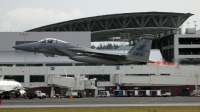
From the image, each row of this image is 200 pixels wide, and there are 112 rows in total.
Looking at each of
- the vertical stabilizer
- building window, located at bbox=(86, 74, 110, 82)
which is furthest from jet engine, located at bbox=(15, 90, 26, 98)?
the vertical stabilizer

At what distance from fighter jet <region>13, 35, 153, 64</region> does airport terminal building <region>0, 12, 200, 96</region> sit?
27.1 ft

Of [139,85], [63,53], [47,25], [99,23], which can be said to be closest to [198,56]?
[139,85]

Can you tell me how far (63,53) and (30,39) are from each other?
2733 inches

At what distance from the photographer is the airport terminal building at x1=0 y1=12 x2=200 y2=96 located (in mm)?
128625

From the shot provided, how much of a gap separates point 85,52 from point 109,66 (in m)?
47.8

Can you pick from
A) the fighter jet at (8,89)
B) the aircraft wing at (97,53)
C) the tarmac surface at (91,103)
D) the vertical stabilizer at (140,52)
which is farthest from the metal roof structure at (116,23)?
the aircraft wing at (97,53)

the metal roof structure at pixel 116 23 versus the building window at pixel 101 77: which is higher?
the metal roof structure at pixel 116 23

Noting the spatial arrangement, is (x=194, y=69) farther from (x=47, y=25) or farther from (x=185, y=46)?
(x=47, y=25)

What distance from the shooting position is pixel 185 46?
160250 mm

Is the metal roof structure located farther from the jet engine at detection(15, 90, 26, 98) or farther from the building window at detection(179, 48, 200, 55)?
the jet engine at detection(15, 90, 26, 98)

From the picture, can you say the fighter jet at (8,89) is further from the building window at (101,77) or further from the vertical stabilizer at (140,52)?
the vertical stabilizer at (140,52)

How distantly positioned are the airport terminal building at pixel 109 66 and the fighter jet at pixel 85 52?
27.1 feet

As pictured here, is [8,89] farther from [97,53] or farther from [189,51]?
[189,51]

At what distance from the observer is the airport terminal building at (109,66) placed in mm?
128625
